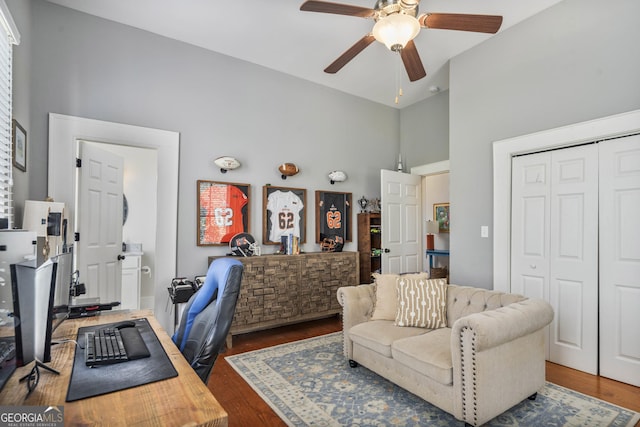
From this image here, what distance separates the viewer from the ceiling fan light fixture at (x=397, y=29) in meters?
2.11

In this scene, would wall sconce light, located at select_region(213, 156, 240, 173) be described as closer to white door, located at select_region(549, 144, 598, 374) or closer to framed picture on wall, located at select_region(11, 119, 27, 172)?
framed picture on wall, located at select_region(11, 119, 27, 172)

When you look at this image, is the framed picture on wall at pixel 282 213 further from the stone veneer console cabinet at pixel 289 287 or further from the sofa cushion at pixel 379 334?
the sofa cushion at pixel 379 334

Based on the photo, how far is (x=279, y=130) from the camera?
4309mm

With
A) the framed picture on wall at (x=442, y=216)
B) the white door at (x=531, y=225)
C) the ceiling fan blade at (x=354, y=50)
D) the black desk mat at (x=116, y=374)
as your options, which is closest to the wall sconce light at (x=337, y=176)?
the ceiling fan blade at (x=354, y=50)

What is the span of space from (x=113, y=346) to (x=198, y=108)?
2965 mm

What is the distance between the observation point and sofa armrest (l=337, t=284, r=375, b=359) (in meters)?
2.87

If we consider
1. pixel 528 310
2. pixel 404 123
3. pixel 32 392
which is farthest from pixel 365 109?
pixel 32 392

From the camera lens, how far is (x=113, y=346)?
4.49 ft

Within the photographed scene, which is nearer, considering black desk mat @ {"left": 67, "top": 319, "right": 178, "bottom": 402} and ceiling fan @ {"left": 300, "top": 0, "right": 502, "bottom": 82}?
black desk mat @ {"left": 67, "top": 319, "right": 178, "bottom": 402}

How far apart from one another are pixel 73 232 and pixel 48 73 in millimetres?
1410

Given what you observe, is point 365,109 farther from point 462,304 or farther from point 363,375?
point 363,375

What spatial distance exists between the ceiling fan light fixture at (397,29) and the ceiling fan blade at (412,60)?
0.90ft

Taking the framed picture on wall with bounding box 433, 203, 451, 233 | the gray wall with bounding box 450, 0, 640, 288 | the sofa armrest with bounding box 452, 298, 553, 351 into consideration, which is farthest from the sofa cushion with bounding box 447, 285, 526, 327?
the framed picture on wall with bounding box 433, 203, 451, 233

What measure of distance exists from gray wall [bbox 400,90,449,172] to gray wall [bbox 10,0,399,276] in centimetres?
48
